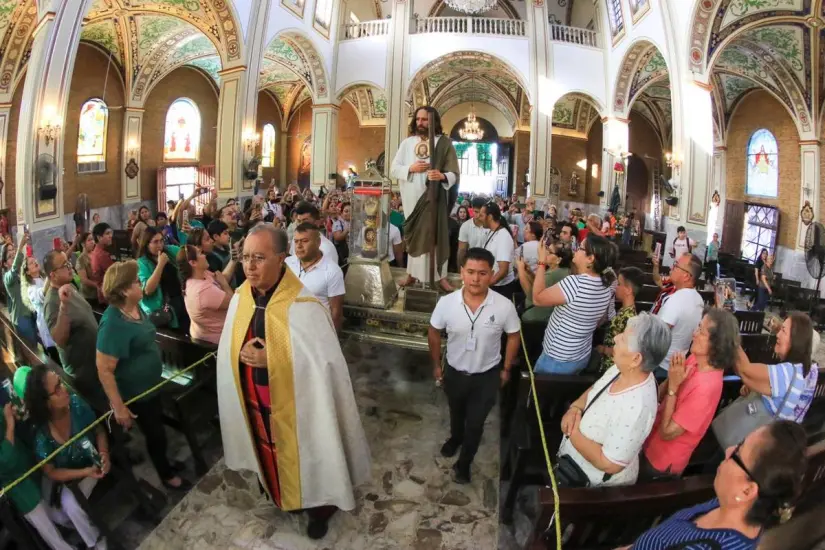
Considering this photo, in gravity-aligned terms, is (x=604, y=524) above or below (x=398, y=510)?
above

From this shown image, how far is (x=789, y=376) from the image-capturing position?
8.54 ft

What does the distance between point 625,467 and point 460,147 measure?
2452 cm

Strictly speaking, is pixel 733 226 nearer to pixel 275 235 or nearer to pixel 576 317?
pixel 576 317

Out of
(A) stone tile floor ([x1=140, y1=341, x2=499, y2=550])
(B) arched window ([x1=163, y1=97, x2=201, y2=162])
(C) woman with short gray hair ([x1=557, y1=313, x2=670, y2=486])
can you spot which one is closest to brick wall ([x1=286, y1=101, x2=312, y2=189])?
(B) arched window ([x1=163, y1=97, x2=201, y2=162])

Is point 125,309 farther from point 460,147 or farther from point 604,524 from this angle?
point 460,147

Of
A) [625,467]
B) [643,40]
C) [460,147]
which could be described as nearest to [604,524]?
[625,467]

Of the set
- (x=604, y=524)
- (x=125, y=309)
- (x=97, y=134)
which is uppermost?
(x=97, y=134)

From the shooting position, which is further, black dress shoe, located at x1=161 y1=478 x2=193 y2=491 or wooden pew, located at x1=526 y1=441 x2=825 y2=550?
black dress shoe, located at x1=161 y1=478 x2=193 y2=491

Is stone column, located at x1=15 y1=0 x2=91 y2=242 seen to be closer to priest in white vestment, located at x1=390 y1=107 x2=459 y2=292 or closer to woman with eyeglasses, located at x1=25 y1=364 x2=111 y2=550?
priest in white vestment, located at x1=390 y1=107 x2=459 y2=292

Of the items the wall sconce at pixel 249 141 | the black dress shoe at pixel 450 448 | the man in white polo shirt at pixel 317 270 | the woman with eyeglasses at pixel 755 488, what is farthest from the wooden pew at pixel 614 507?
the wall sconce at pixel 249 141

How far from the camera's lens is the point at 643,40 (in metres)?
13.1

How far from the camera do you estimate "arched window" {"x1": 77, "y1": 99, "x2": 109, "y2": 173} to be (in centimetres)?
1411

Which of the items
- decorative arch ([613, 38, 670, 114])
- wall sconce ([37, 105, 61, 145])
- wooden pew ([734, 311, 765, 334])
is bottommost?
wooden pew ([734, 311, 765, 334])

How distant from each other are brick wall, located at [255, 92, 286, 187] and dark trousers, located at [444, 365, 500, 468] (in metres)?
20.2
